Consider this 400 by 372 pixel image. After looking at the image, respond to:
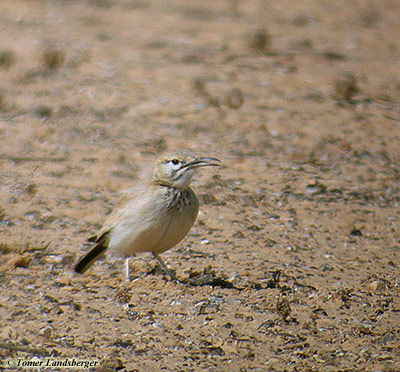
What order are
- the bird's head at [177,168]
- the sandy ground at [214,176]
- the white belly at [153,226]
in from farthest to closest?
1. the bird's head at [177,168]
2. the white belly at [153,226]
3. the sandy ground at [214,176]

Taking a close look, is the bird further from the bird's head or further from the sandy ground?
the sandy ground

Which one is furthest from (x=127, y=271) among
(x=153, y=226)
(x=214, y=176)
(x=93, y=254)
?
(x=214, y=176)

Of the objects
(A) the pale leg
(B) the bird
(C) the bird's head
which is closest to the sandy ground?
(A) the pale leg

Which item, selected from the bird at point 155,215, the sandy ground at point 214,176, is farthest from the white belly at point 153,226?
the sandy ground at point 214,176

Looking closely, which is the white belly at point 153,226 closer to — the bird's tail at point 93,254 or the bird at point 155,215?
the bird at point 155,215

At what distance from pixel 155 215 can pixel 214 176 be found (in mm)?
2784

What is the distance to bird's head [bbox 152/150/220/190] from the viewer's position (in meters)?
6.27

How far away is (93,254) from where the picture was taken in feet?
20.8

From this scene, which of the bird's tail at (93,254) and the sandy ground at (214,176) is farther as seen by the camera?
the bird's tail at (93,254)

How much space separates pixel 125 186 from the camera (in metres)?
8.30

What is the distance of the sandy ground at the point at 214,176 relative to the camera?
18.4ft

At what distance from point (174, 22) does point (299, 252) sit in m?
7.62

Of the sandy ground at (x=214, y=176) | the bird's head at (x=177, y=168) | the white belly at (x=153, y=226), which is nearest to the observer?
the sandy ground at (x=214, y=176)

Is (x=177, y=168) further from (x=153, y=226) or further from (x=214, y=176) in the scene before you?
(x=214, y=176)
